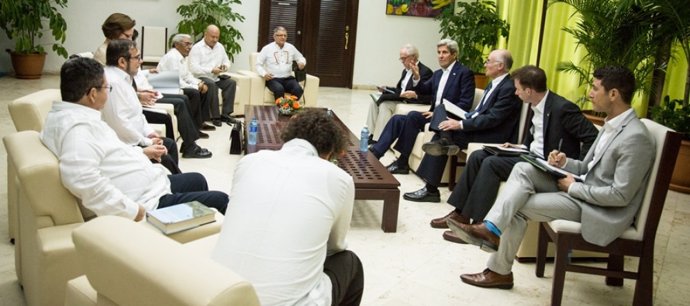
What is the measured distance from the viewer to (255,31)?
11594mm

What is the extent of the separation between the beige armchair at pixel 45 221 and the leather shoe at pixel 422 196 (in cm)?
273

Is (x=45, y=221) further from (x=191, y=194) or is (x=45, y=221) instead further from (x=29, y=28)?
(x=29, y=28)

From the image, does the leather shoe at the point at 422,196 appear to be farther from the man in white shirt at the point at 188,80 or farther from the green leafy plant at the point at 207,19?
the green leafy plant at the point at 207,19

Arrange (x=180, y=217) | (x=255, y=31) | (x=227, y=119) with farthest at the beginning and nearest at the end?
1. (x=255, y=31)
2. (x=227, y=119)
3. (x=180, y=217)

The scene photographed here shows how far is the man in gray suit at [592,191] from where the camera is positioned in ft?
10.6

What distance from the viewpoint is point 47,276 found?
8.46 ft

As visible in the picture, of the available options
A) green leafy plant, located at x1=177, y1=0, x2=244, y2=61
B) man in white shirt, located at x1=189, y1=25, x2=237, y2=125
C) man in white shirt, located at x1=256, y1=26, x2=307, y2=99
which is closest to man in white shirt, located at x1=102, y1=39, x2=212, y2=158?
man in white shirt, located at x1=189, y1=25, x2=237, y2=125

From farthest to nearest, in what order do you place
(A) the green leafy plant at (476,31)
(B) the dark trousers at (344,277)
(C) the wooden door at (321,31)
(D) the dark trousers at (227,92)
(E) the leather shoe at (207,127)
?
(C) the wooden door at (321,31)
(A) the green leafy plant at (476,31)
(D) the dark trousers at (227,92)
(E) the leather shoe at (207,127)
(B) the dark trousers at (344,277)

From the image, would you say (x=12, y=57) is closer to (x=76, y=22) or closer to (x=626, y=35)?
(x=76, y=22)

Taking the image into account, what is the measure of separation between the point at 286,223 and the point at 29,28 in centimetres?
894

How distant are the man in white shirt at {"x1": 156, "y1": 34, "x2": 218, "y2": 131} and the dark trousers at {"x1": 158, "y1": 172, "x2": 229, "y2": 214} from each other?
372 cm

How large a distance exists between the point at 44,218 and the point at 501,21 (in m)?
8.42

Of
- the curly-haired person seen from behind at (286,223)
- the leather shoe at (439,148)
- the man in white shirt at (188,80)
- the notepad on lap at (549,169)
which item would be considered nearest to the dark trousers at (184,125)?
the man in white shirt at (188,80)

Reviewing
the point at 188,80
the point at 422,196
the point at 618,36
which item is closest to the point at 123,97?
the point at 422,196
